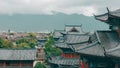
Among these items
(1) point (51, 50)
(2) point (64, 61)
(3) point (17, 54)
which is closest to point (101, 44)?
(2) point (64, 61)

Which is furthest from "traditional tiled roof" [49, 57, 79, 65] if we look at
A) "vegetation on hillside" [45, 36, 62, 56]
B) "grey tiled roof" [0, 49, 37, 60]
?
"vegetation on hillside" [45, 36, 62, 56]

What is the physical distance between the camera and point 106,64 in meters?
22.1

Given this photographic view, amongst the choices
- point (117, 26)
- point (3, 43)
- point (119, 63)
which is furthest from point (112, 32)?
point (3, 43)

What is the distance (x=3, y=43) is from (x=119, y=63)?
50.3 m

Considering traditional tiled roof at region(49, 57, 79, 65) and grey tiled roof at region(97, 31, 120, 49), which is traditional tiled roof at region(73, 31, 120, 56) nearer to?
grey tiled roof at region(97, 31, 120, 49)

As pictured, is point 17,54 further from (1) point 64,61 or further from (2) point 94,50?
(2) point 94,50

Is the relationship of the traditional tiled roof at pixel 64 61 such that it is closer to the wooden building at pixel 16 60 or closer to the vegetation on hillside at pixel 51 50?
the wooden building at pixel 16 60

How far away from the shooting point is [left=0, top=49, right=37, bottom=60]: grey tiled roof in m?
41.3

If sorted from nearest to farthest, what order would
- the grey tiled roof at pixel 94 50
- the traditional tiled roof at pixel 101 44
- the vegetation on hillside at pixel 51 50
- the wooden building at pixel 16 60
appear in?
the grey tiled roof at pixel 94 50 → the traditional tiled roof at pixel 101 44 → the wooden building at pixel 16 60 → the vegetation on hillside at pixel 51 50

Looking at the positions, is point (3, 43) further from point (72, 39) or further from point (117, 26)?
point (117, 26)

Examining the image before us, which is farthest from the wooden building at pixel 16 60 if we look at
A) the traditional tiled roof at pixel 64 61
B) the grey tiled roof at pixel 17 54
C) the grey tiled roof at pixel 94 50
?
the grey tiled roof at pixel 94 50

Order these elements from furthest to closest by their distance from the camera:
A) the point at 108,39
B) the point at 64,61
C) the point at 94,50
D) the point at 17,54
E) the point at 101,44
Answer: the point at 64,61 < the point at 17,54 < the point at 108,39 < the point at 101,44 < the point at 94,50

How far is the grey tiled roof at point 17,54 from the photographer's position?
41.3m

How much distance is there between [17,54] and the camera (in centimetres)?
4216
